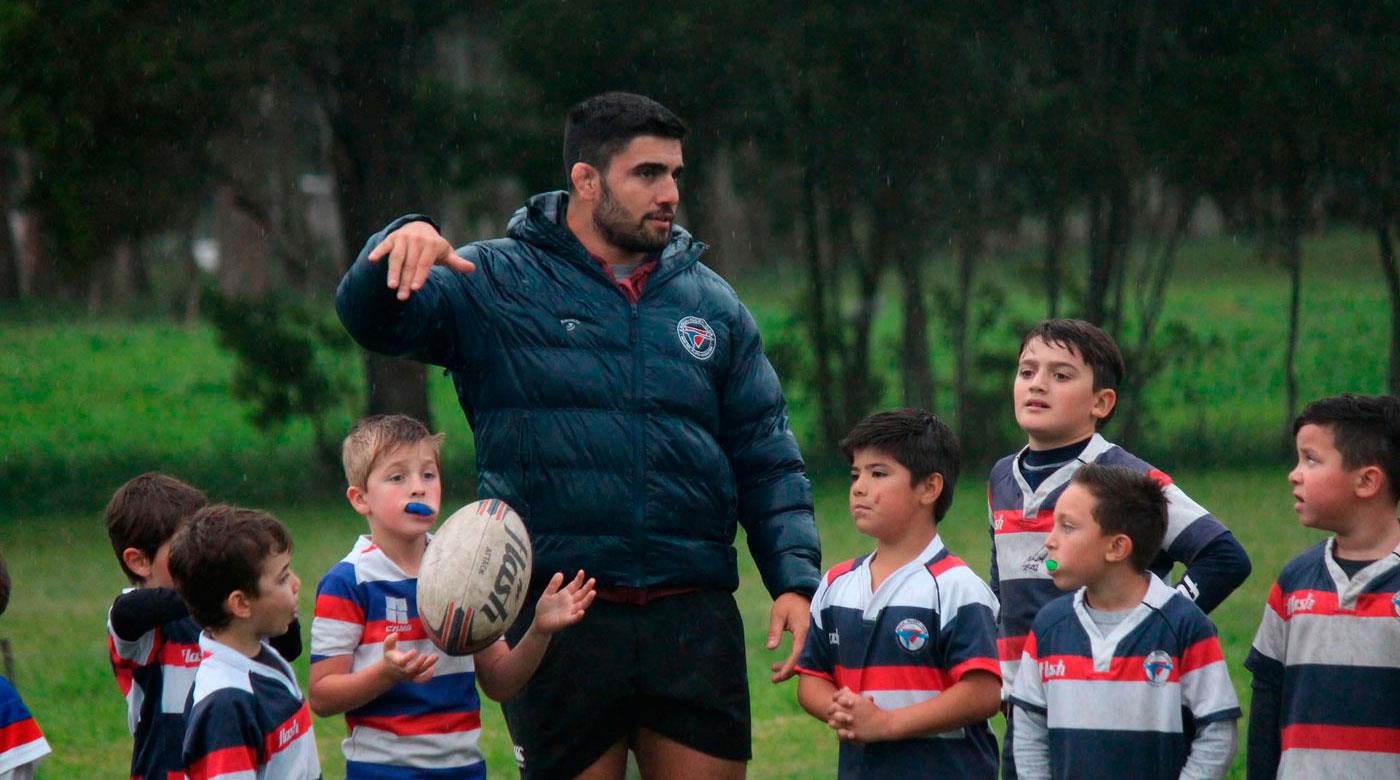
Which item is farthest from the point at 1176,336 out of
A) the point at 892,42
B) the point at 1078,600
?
the point at 1078,600

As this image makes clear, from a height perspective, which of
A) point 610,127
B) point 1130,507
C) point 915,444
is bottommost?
point 1130,507

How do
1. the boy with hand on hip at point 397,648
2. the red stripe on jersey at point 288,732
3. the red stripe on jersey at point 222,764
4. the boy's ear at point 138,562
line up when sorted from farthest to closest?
1. the boy's ear at point 138,562
2. the boy with hand on hip at point 397,648
3. the red stripe on jersey at point 288,732
4. the red stripe on jersey at point 222,764

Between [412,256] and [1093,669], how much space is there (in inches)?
71.4

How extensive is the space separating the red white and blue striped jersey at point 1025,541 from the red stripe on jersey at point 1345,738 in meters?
0.51

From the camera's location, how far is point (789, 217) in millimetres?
17359

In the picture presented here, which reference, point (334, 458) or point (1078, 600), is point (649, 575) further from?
point (334, 458)

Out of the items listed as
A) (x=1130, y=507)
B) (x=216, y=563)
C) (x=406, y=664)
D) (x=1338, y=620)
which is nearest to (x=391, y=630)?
(x=406, y=664)

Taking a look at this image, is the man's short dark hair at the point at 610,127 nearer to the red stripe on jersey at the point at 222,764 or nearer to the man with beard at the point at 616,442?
the man with beard at the point at 616,442

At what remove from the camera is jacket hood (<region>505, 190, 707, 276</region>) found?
4.32m

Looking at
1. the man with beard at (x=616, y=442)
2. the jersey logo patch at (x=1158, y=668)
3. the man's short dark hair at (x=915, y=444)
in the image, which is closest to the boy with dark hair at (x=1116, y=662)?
the jersey logo patch at (x=1158, y=668)

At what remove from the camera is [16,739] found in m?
3.83

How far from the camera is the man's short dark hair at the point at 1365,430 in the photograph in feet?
13.4

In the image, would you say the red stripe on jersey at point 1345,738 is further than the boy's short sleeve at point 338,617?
No

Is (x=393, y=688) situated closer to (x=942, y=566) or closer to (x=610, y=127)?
(x=942, y=566)
